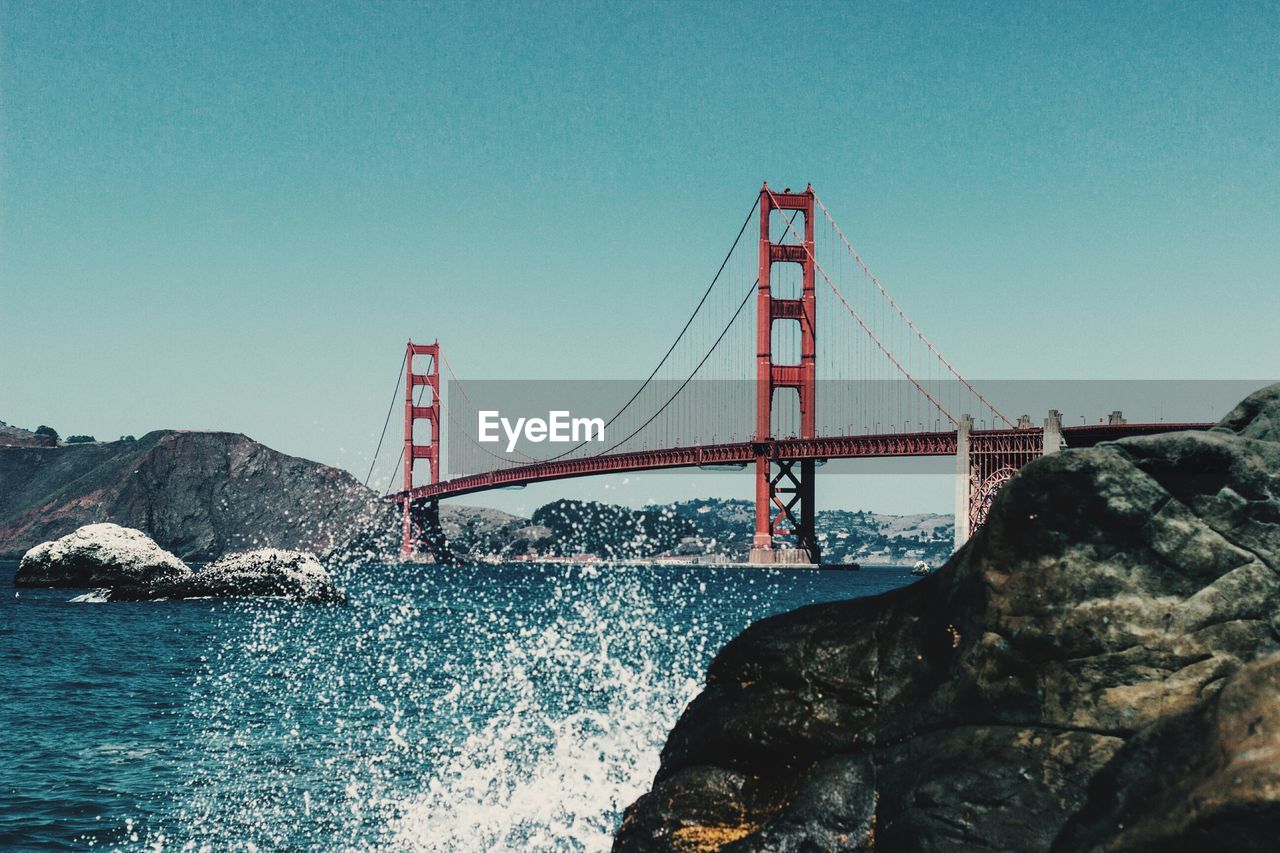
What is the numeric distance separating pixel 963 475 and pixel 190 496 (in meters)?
124

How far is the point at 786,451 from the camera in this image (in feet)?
240

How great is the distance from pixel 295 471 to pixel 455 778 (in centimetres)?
15360

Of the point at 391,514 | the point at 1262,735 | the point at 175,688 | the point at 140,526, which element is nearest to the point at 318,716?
the point at 175,688

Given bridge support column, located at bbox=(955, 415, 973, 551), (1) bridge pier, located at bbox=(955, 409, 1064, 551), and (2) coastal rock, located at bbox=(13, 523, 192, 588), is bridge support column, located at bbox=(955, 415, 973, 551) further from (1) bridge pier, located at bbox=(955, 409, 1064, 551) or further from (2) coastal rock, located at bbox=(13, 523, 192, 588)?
(2) coastal rock, located at bbox=(13, 523, 192, 588)

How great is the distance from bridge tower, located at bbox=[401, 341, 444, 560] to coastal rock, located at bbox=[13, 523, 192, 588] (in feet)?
159

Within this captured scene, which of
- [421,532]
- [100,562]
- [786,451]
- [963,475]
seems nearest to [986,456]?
[963,475]

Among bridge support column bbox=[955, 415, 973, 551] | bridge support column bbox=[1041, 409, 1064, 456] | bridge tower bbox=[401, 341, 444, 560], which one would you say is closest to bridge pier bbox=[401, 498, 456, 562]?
bridge tower bbox=[401, 341, 444, 560]

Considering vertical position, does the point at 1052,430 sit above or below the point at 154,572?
above

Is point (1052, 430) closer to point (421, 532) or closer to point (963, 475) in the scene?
point (963, 475)

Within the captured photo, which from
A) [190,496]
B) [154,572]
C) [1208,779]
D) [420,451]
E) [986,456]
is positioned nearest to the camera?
[1208,779]

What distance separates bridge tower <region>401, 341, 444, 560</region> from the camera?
348ft

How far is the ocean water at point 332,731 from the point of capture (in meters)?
11.5

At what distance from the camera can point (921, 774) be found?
18.6ft

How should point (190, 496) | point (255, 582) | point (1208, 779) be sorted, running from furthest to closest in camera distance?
point (190, 496), point (255, 582), point (1208, 779)
